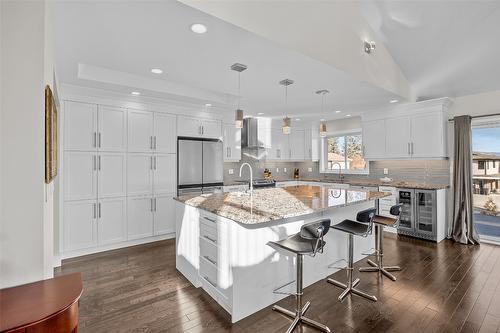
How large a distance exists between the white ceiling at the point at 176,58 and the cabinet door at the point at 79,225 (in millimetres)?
1779

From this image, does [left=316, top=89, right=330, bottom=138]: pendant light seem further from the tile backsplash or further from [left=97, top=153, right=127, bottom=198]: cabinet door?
[left=97, top=153, right=127, bottom=198]: cabinet door

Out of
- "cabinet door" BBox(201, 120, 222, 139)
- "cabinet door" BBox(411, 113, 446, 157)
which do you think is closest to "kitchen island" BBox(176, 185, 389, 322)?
"cabinet door" BBox(201, 120, 222, 139)

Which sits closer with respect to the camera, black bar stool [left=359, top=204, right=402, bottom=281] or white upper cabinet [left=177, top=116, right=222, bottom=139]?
black bar stool [left=359, top=204, right=402, bottom=281]

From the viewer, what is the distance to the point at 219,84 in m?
3.73

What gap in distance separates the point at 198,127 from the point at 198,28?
2873mm

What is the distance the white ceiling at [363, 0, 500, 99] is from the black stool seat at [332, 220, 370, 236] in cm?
271

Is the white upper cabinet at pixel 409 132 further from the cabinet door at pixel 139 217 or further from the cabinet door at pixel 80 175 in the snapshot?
the cabinet door at pixel 80 175

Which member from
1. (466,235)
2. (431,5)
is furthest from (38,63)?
(466,235)

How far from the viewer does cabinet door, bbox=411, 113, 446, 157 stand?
4.57 m

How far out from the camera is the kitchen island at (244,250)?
223 centimetres

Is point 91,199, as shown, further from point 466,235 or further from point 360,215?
point 466,235

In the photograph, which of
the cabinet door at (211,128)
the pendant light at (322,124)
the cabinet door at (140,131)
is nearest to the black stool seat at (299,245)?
the pendant light at (322,124)

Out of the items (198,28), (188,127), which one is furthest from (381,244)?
(188,127)

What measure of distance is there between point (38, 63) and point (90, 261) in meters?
3.08
